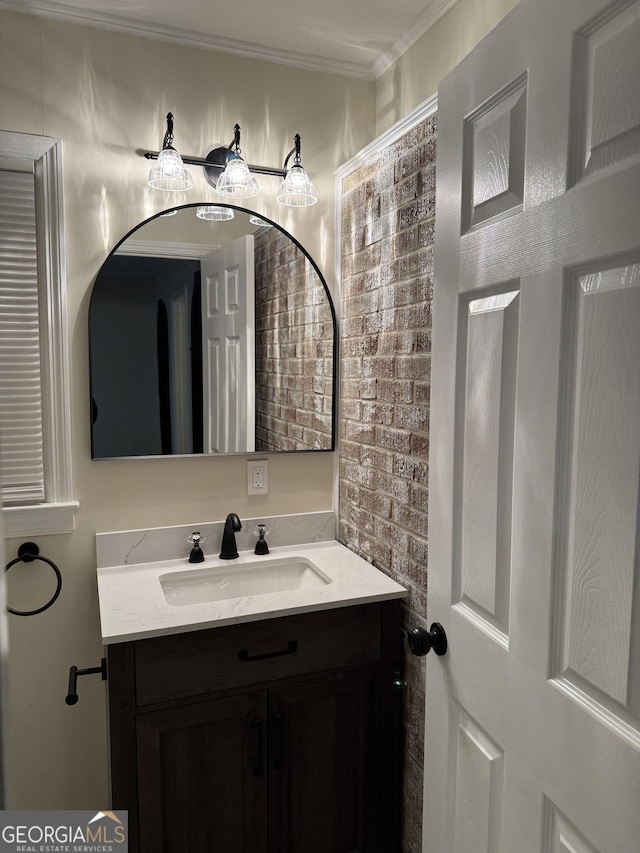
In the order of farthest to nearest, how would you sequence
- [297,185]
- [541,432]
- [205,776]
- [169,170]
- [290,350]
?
1. [290,350]
2. [297,185]
3. [169,170]
4. [205,776]
5. [541,432]

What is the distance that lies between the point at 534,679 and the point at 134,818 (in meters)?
1.12

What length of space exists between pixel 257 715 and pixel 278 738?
94 millimetres

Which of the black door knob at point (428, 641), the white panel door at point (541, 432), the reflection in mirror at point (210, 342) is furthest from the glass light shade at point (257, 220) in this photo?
the black door knob at point (428, 641)

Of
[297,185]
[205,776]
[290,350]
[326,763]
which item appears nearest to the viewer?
[205,776]

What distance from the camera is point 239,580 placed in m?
1.97

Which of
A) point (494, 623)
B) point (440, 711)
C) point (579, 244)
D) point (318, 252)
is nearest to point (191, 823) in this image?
point (440, 711)

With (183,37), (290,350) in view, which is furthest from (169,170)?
(290,350)

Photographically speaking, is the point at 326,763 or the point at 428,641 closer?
the point at 428,641

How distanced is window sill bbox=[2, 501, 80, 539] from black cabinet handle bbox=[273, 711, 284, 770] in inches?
33.5

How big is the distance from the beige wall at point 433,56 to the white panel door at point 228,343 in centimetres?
66

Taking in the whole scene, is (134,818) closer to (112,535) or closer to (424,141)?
(112,535)

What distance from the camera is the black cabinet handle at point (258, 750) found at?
163 cm

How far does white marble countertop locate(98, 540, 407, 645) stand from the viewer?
1.52m

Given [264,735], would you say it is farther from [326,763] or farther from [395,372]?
[395,372]
